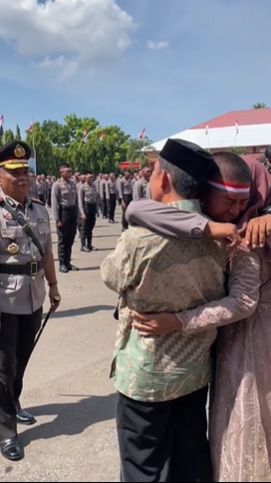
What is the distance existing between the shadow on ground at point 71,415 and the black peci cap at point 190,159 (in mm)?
2346

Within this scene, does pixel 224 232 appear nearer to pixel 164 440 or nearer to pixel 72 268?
pixel 164 440

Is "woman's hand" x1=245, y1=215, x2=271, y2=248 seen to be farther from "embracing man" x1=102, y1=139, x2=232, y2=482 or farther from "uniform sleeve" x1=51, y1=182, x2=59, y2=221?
"uniform sleeve" x1=51, y1=182, x2=59, y2=221

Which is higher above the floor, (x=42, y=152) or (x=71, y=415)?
(x=42, y=152)

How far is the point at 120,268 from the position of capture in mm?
1825

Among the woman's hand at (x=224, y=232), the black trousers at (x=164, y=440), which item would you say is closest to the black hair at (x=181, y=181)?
the woman's hand at (x=224, y=232)

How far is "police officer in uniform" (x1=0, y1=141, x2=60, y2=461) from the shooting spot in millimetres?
3314

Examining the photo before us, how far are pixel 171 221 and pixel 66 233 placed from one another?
7899 millimetres

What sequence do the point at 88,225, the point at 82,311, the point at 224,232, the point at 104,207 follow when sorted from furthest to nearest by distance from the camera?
the point at 104,207
the point at 88,225
the point at 82,311
the point at 224,232

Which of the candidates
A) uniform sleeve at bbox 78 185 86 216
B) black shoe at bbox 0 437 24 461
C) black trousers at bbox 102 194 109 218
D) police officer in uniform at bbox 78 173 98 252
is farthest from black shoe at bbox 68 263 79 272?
black trousers at bbox 102 194 109 218

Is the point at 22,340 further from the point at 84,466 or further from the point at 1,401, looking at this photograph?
the point at 84,466

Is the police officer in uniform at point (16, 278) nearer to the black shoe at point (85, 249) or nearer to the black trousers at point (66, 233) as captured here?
the black trousers at point (66, 233)

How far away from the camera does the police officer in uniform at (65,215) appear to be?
375 inches

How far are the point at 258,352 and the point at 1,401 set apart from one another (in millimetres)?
1855

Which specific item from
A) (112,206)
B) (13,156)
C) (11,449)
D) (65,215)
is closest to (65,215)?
(65,215)
